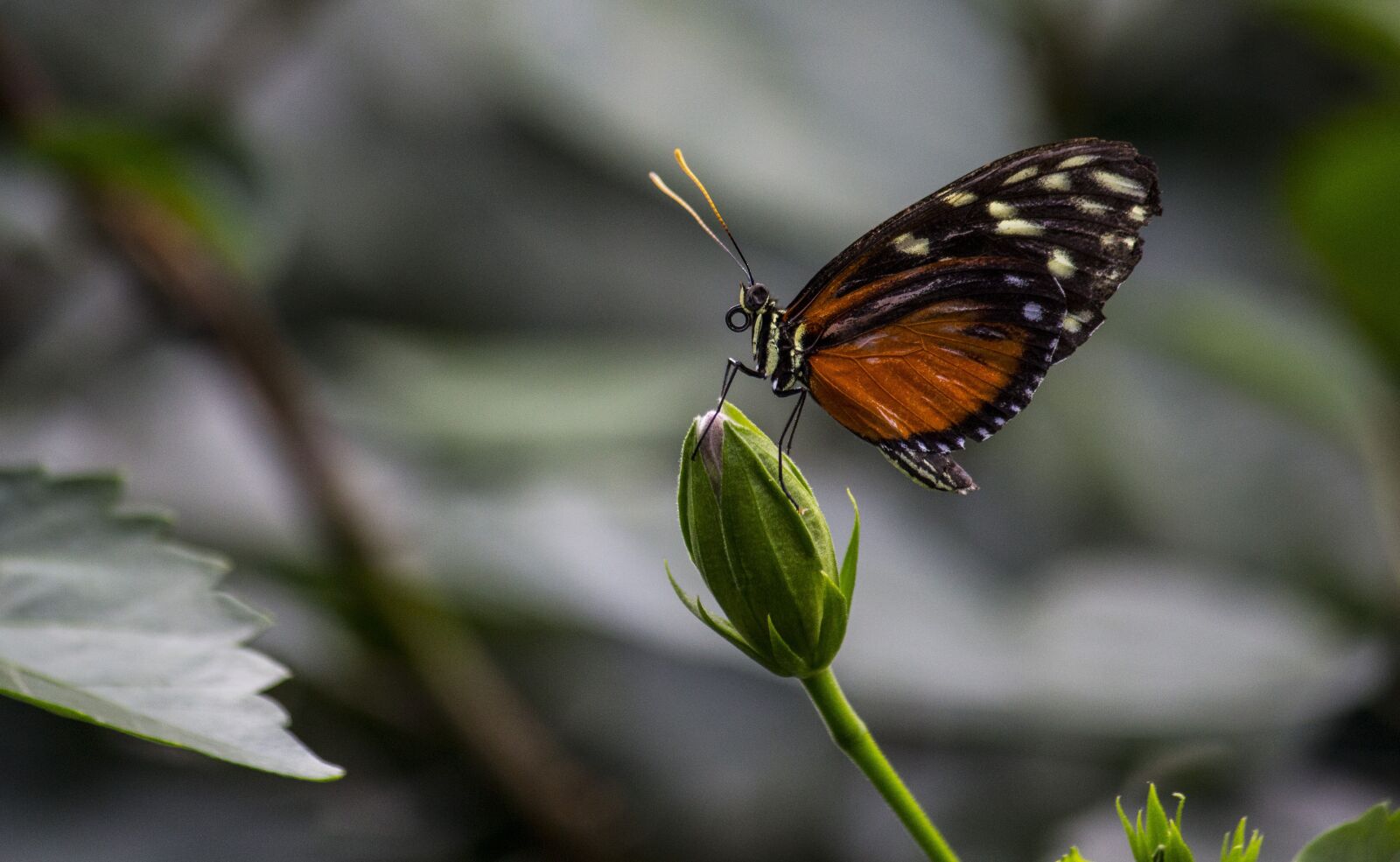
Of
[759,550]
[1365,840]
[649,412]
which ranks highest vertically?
[649,412]

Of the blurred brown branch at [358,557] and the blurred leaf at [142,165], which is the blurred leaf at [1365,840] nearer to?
the blurred brown branch at [358,557]

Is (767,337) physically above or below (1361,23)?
below

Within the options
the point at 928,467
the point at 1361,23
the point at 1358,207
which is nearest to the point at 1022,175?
the point at 928,467

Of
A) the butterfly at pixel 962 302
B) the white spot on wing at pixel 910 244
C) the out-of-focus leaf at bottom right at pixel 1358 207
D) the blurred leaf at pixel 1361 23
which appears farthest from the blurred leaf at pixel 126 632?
the blurred leaf at pixel 1361 23

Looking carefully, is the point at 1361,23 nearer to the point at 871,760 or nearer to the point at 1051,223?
the point at 1051,223

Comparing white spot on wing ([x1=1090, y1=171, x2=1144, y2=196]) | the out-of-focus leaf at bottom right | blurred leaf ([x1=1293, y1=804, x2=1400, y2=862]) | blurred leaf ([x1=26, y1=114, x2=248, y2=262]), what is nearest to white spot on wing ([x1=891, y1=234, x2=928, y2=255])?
white spot on wing ([x1=1090, y1=171, x2=1144, y2=196])

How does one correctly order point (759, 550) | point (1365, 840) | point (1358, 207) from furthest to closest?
point (1358, 207), point (759, 550), point (1365, 840)
